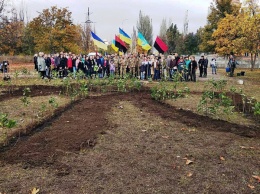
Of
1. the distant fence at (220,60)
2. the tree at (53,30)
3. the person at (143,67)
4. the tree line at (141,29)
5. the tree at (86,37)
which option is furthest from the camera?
the tree at (86,37)

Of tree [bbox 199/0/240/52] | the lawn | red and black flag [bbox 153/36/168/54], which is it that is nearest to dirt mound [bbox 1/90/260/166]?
the lawn

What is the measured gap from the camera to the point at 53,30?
36000 millimetres

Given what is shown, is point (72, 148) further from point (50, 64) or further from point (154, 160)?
point (50, 64)

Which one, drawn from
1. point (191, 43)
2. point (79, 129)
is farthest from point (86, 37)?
point (79, 129)

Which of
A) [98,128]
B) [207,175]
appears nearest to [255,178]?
[207,175]

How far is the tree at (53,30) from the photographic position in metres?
36.6

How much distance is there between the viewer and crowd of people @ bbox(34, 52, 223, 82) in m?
20.8

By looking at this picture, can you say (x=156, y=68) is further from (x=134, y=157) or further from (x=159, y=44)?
(x=134, y=157)

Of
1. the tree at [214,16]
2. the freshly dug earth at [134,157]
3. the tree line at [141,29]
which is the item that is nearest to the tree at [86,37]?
the tree line at [141,29]

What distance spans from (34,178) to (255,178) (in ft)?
12.5

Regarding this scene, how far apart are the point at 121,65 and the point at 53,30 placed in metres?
17.6

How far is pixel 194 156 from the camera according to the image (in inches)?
241

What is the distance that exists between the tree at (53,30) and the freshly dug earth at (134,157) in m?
29.3

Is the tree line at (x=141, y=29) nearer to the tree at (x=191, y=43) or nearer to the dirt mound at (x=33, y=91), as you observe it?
the tree at (x=191, y=43)
